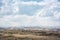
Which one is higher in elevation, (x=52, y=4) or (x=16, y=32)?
(x=52, y=4)

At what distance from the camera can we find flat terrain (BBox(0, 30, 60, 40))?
99.6 inches

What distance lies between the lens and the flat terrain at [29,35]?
2529 millimetres

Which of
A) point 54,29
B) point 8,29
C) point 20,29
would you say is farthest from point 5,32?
point 54,29

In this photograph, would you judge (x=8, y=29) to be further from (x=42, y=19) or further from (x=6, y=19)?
(x=42, y=19)

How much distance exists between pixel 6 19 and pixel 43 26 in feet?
1.87

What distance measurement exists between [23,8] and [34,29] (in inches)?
14.2

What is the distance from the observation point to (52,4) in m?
2.59

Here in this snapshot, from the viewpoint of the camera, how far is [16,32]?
257cm

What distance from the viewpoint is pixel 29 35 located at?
2.54 metres

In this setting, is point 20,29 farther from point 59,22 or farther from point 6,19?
point 59,22

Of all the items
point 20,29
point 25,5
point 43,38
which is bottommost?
point 43,38

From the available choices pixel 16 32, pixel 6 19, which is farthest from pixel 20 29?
pixel 6 19

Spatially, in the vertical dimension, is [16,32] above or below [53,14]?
below

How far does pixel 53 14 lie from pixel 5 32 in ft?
2.52
